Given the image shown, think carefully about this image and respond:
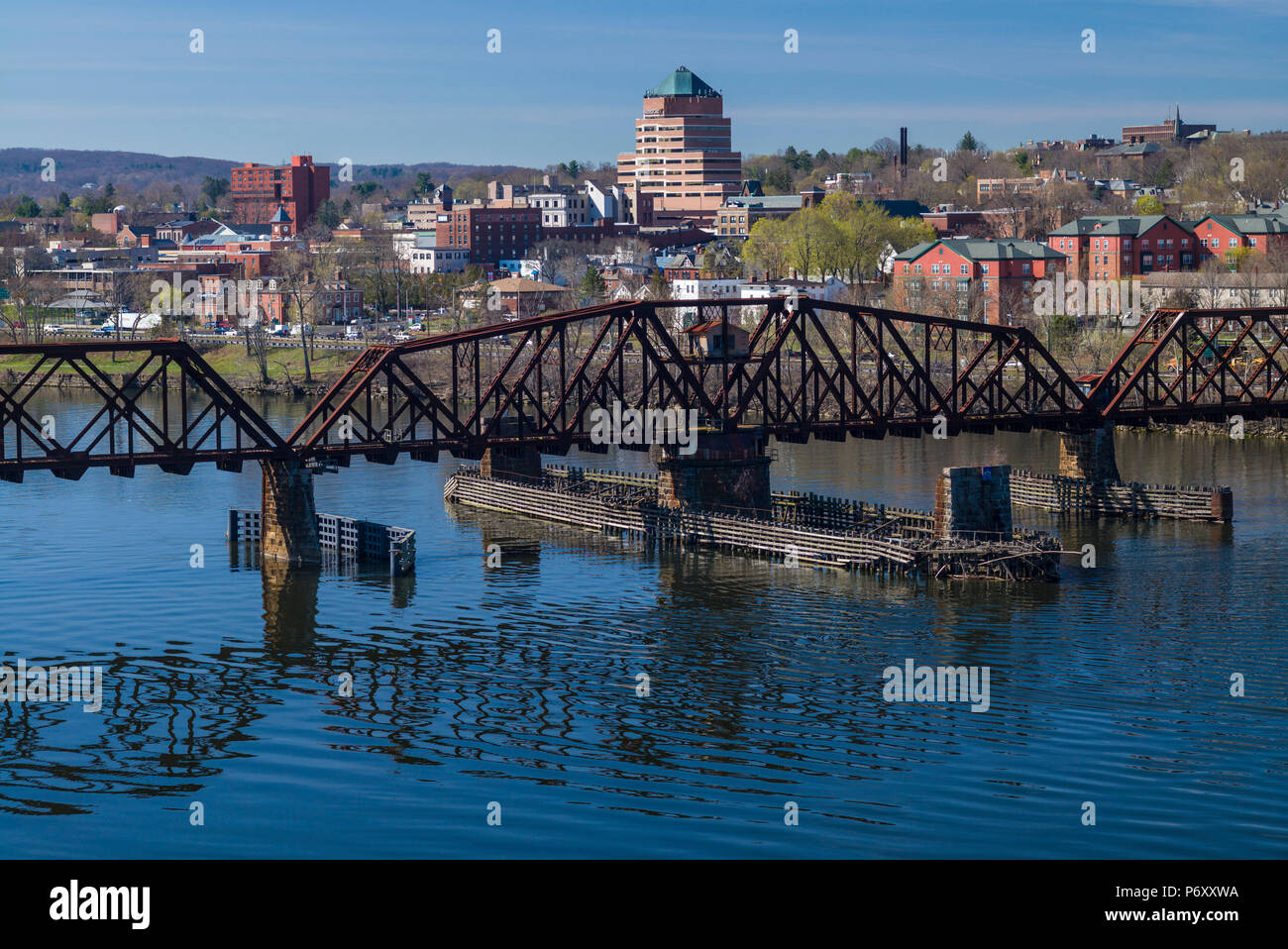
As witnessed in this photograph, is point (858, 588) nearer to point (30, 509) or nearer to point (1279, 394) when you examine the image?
point (30, 509)

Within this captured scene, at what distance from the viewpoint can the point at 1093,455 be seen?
9038 cm

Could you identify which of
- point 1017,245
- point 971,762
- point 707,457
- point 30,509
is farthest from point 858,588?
point 1017,245

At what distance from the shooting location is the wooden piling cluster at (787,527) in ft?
232

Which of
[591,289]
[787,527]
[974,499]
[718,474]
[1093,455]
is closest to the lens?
[974,499]

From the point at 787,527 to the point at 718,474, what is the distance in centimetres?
624

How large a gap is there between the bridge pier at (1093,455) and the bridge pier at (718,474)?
58.3ft

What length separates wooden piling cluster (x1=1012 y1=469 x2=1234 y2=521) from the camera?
83.2 meters

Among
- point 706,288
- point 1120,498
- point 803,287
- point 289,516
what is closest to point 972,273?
point 803,287

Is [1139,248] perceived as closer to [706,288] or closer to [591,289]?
[706,288]

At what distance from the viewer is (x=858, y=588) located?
229 feet

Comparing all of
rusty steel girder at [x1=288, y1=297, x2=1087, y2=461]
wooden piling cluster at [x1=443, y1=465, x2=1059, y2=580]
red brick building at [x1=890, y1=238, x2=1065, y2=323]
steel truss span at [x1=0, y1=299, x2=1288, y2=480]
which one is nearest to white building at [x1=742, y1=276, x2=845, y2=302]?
red brick building at [x1=890, y1=238, x2=1065, y2=323]

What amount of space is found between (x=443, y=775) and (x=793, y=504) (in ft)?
132

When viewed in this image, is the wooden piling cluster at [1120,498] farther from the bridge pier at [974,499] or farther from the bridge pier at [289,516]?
the bridge pier at [289,516]

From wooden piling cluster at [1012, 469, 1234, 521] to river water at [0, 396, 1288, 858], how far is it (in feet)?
6.40
